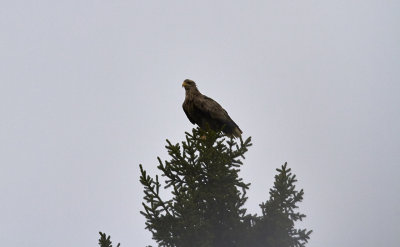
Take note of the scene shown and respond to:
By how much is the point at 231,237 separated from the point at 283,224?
124 cm

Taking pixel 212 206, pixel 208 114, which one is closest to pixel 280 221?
pixel 212 206

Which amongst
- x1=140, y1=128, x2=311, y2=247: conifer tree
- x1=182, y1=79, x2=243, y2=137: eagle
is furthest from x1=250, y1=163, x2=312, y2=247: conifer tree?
x1=182, y1=79, x2=243, y2=137: eagle

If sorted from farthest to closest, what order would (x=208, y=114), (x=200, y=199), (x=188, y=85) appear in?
(x=188, y=85), (x=208, y=114), (x=200, y=199)

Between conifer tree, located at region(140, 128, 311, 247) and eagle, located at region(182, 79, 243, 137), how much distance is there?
10.6ft

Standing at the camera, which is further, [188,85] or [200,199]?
[188,85]

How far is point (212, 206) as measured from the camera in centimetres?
1088

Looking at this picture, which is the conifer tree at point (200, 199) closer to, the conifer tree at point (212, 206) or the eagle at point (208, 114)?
the conifer tree at point (212, 206)

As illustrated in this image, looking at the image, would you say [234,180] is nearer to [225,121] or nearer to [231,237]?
[231,237]

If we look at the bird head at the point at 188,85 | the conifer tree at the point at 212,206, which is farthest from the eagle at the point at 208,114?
the conifer tree at the point at 212,206

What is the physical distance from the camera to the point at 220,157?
34.8 feet

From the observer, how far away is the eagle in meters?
14.5

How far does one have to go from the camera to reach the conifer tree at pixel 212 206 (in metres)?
10.2

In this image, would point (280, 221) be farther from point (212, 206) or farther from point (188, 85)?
point (188, 85)

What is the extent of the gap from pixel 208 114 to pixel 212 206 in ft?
14.0
